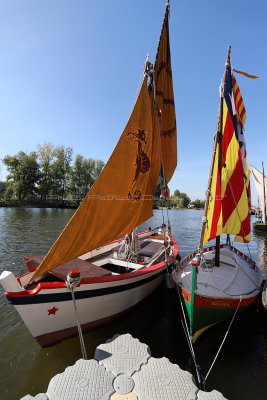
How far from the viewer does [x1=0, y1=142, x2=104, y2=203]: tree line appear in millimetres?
57094

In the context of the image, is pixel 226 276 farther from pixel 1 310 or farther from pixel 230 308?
pixel 1 310

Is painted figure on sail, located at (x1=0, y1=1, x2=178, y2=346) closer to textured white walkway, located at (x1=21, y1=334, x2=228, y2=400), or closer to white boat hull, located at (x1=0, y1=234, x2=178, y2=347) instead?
white boat hull, located at (x1=0, y1=234, x2=178, y2=347)

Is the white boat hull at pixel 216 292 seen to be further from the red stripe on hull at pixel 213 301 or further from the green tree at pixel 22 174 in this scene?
the green tree at pixel 22 174

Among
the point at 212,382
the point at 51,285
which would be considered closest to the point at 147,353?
the point at 212,382

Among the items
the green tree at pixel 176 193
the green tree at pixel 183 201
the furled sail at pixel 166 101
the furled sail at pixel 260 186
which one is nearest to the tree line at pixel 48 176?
the furled sail at pixel 260 186

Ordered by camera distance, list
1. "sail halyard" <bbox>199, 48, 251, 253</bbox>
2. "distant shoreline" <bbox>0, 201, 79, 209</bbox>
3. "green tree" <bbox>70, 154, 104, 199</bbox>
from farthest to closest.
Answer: "green tree" <bbox>70, 154, 104, 199</bbox> → "distant shoreline" <bbox>0, 201, 79, 209</bbox> → "sail halyard" <bbox>199, 48, 251, 253</bbox>

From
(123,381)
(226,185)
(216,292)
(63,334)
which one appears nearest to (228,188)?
(226,185)

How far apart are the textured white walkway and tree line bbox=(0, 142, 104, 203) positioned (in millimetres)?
62351

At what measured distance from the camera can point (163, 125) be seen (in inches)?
412

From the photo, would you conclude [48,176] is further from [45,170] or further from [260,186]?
[260,186]

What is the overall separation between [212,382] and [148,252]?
228 inches

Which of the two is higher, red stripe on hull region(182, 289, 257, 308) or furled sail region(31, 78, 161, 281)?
furled sail region(31, 78, 161, 281)

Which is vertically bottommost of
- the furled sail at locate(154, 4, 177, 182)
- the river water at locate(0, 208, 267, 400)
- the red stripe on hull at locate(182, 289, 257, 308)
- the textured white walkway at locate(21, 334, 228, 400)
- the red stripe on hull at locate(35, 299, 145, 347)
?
the river water at locate(0, 208, 267, 400)

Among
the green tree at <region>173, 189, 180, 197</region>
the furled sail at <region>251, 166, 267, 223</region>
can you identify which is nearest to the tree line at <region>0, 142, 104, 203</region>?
the furled sail at <region>251, 166, 267, 223</region>
